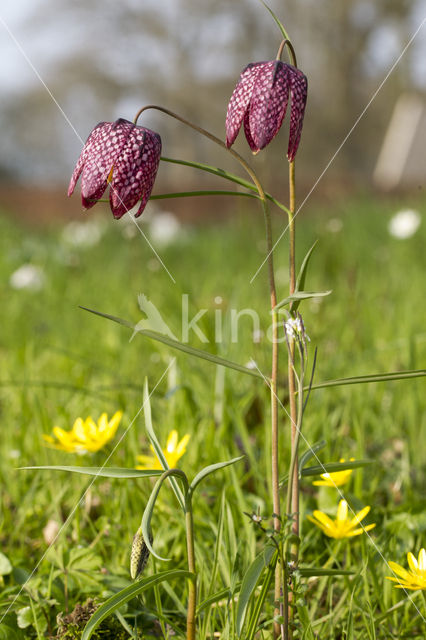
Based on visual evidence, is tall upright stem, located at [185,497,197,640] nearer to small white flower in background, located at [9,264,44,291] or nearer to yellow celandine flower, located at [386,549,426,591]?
yellow celandine flower, located at [386,549,426,591]

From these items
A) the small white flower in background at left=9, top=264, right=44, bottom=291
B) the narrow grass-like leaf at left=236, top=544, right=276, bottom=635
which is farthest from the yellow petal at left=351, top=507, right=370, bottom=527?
the small white flower in background at left=9, top=264, right=44, bottom=291

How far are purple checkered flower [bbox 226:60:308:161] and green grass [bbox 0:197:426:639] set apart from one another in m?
0.37

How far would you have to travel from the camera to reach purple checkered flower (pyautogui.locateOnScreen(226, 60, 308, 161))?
1.67ft

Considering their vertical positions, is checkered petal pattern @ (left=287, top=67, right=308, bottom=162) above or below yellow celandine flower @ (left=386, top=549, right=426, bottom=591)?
above

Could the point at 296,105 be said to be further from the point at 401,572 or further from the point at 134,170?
the point at 401,572

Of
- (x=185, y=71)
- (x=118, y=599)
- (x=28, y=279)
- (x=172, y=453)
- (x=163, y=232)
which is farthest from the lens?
(x=185, y=71)

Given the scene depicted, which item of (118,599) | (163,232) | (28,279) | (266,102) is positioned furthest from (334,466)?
(163,232)

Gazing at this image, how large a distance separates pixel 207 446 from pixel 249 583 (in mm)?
407

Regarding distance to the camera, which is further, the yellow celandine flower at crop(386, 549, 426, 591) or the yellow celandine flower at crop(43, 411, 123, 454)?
the yellow celandine flower at crop(43, 411, 123, 454)

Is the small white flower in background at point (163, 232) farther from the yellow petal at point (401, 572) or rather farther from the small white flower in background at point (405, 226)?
the yellow petal at point (401, 572)

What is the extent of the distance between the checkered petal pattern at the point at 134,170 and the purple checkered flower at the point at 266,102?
0.07 m

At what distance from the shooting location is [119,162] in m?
0.53

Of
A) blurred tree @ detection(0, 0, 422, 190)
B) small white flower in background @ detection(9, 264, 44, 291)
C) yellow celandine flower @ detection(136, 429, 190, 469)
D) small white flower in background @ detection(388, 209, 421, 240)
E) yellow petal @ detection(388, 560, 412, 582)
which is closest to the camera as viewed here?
yellow petal @ detection(388, 560, 412, 582)

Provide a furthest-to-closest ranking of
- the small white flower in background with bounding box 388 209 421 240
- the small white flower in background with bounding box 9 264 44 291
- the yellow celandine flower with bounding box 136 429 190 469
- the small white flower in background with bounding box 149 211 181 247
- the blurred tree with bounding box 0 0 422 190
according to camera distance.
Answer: the blurred tree with bounding box 0 0 422 190 → the small white flower in background with bounding box 149 211 181 247 → the small white flower in background with bounding box 388 209 421 240 → the small white flower in background with bounding box 9 264 44 291 → the yellow celandine flower with bounding box 136 429 190 469
